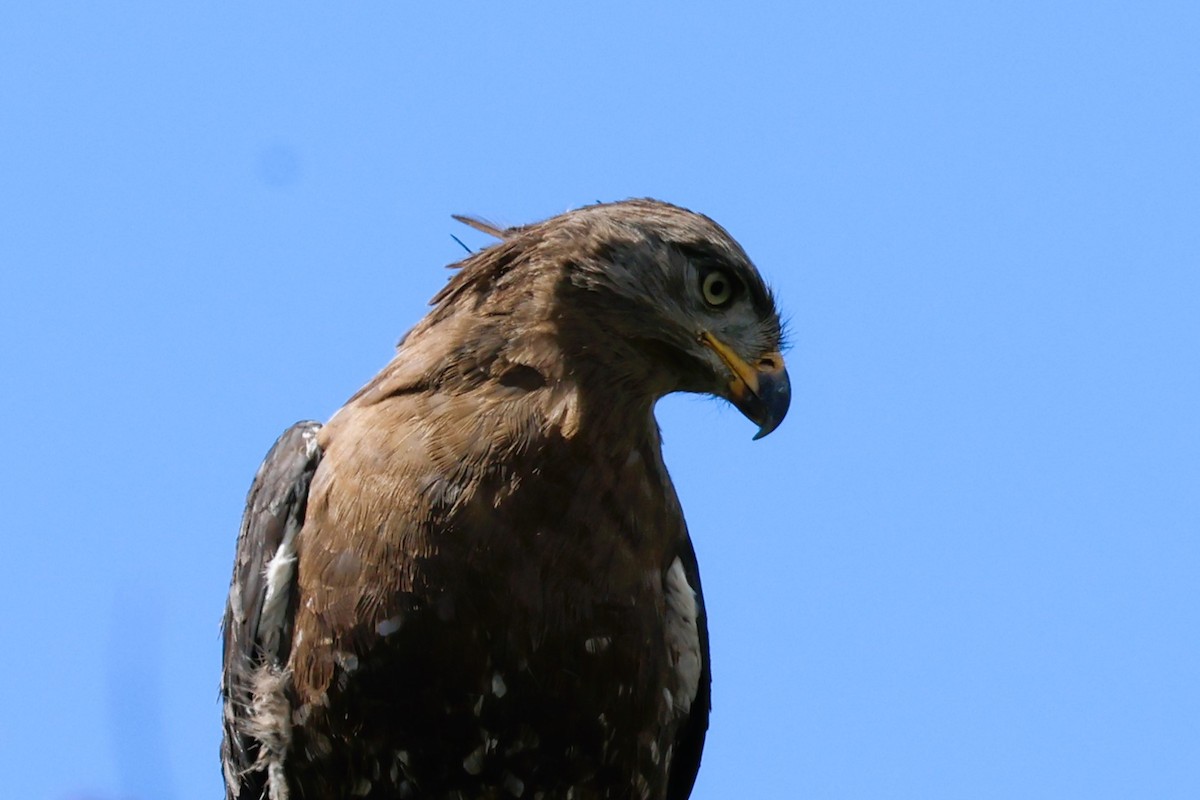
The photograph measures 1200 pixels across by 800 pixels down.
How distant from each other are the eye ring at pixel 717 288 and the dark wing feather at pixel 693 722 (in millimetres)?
1032

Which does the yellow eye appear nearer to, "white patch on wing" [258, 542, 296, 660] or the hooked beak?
the hooked beak

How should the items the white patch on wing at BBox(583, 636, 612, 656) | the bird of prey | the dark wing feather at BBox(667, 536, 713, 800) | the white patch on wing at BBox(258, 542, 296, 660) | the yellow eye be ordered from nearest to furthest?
1. the bird of prey
2. the white patch on wing at BBox(583, 636, 612, 656)
3. the white patch on wing at BBox(258, 542, 296, 660)
4. the yellow eye
5. the dark wing feather at BBox(667, 536, 713, 800)

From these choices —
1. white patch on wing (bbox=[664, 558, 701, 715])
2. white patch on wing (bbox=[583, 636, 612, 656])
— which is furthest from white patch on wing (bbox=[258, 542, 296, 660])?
white patch on wing (bbox=[664, 558, 701, 715])

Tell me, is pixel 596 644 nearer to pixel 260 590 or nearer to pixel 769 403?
pixel 769 403

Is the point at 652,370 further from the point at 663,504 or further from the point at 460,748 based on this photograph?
the point at 460,748

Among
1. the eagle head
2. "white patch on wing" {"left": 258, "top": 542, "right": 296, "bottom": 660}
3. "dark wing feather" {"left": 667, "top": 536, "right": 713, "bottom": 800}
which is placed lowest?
"dark wing feather" {"left": 667, "top": 536, "right": 713, "bottom": 800}

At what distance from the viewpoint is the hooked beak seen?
225 inches

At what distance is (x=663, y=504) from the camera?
19.5 ft

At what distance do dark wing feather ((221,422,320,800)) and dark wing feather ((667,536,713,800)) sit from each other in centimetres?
155

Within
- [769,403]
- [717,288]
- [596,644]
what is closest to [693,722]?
[596,644]

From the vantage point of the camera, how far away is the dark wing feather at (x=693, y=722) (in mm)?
6293

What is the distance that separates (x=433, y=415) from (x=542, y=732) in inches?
47.7

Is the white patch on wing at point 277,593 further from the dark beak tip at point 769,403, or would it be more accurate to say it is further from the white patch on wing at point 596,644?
the dark beak tip at point 769,403

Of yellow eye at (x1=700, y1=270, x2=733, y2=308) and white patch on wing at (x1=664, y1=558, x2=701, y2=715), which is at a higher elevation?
yellow eye at (x1=700, y1=270, x2=733, y2=308)
